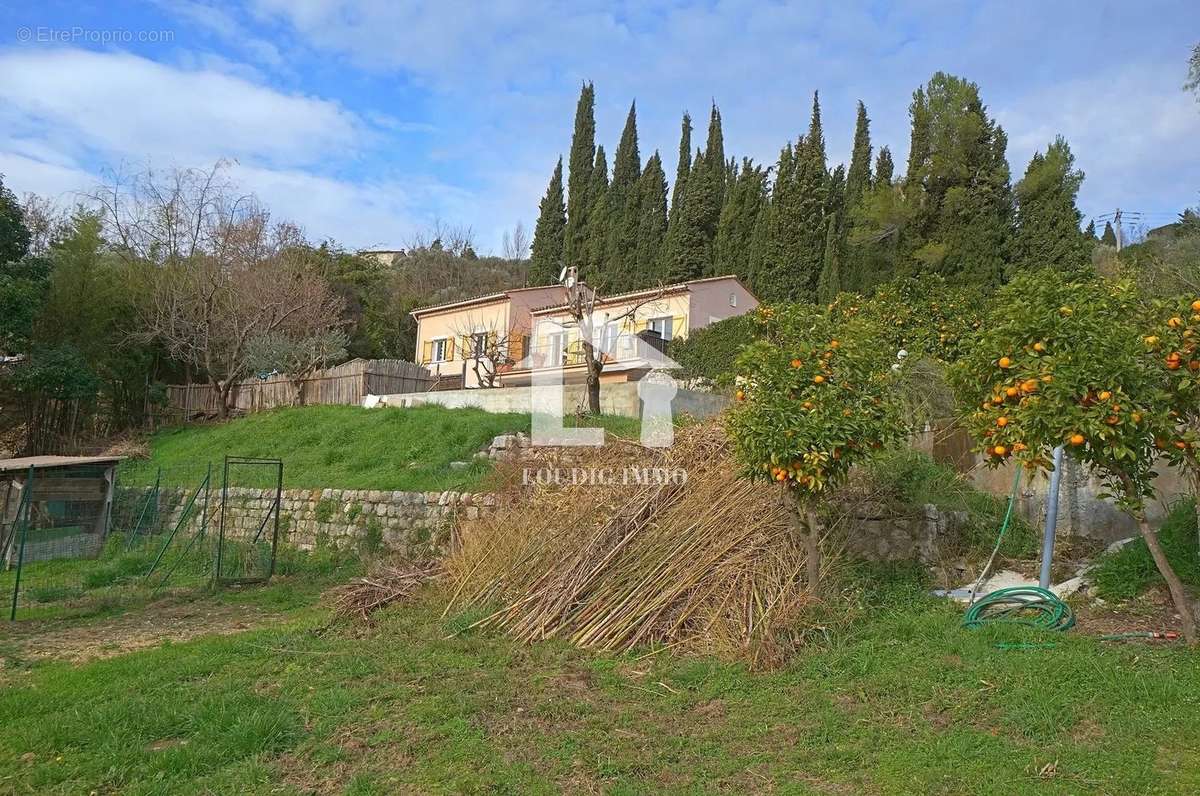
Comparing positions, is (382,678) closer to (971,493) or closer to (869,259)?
(971,493)

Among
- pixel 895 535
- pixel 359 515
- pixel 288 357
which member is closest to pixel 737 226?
pixel 288 357

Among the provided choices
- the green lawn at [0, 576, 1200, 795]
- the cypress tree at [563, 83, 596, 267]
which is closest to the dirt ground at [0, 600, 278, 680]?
the green lawn at [0, 576, 1200, 795]

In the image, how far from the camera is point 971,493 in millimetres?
8719

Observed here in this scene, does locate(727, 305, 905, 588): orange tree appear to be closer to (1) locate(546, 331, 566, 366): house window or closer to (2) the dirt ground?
(2) the dirt ground

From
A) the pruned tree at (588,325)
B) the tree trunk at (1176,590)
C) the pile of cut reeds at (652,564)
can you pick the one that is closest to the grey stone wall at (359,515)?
the pile of cut reeds at (652,564)

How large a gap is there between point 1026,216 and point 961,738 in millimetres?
22522

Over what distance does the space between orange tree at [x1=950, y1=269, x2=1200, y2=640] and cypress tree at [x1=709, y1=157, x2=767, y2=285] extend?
31360mm

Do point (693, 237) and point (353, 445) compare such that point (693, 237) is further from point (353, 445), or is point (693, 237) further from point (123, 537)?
point (123, 537)

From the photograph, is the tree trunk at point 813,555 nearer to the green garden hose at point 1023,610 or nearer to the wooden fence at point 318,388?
the green garden hose at point 1023,610

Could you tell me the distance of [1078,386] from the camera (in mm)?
5078

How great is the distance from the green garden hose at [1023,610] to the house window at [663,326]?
2284 cm

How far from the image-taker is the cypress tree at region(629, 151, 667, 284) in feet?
132

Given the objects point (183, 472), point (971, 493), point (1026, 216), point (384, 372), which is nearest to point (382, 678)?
point (971, 493)

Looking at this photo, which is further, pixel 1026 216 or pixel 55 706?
pixel 1026 216
